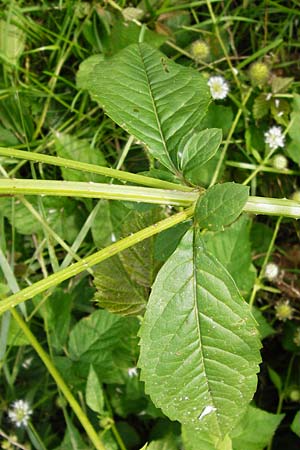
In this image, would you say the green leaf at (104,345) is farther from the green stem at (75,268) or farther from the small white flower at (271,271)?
the green stem at (75,268)

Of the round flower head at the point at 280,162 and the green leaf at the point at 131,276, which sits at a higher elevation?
the round flower head at the point at 280,162

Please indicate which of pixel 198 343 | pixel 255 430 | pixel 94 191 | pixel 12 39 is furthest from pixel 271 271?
pixel 12 39

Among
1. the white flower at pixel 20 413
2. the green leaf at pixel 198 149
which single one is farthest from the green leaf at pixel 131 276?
the white flower at pixel 20 413

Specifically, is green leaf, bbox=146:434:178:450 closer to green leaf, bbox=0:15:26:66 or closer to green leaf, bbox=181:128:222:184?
green leaf, bbox=181:128:222:184

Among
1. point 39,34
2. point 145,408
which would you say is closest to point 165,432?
point 145,408

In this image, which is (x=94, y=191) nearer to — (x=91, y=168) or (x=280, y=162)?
(x=91, y=168)

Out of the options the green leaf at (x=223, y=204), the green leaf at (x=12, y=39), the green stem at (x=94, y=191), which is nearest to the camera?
the green stem at (x=94, y=191)
